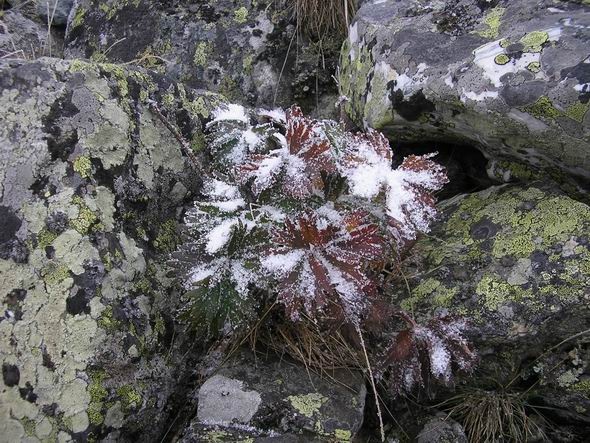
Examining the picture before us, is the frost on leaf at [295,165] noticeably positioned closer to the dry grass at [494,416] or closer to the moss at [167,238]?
the moss at [167,238]

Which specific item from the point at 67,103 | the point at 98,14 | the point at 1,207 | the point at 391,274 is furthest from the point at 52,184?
the point at 98,14

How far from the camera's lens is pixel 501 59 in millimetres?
2395

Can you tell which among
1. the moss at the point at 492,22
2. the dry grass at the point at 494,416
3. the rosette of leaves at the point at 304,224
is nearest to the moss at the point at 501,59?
the moss at the point at 492,22

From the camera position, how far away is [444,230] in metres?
2.76

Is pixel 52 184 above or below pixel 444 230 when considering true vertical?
above

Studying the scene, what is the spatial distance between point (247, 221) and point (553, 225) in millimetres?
1383

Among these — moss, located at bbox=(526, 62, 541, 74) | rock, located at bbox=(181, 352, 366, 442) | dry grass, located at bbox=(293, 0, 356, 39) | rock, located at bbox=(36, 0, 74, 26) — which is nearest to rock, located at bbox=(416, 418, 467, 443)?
rock, located at bbox=(181, 352, 366, 442)

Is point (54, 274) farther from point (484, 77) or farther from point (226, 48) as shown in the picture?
point (226, 48)

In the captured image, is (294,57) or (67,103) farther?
(294,57)

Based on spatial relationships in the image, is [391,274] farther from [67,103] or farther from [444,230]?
[67,103]

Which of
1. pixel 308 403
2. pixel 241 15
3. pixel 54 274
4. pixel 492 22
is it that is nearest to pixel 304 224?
pixel 308 403

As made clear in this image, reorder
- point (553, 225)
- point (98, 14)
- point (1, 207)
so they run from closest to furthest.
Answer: point (1, 207) < point (553, 225) < point (98, 14)

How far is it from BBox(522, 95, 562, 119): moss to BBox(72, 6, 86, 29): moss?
3124mm

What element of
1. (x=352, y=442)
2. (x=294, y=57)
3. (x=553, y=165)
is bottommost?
(x=352, y=442)
